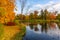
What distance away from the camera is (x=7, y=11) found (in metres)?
4.64

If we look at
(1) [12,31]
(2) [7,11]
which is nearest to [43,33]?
(1) [12,31]

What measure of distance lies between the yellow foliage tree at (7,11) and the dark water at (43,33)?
1070 millimetres

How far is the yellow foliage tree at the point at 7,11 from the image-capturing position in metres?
4.37

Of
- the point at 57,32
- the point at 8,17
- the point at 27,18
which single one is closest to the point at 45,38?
the point at 57,32

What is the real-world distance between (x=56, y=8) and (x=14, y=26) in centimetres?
128

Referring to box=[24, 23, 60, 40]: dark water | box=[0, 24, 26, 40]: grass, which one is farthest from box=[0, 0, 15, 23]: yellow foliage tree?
box=[24, 23, 60, 40]: dark water

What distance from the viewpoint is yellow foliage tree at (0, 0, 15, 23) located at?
437cm

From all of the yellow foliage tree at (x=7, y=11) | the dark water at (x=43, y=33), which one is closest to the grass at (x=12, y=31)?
the yellow foliage tree at (x=7, y=11)

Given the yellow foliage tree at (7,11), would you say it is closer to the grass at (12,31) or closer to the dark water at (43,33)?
the grass at (12,31)

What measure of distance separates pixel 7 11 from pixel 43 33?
1939mm

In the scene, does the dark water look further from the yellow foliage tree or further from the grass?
the yellow foliage tree

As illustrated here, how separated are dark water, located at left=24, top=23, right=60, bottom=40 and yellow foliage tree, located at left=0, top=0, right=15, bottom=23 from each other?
1.07 m

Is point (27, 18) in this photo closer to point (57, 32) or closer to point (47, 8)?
point (47, 8)

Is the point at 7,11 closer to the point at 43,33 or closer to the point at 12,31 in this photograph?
the point at 12,31
